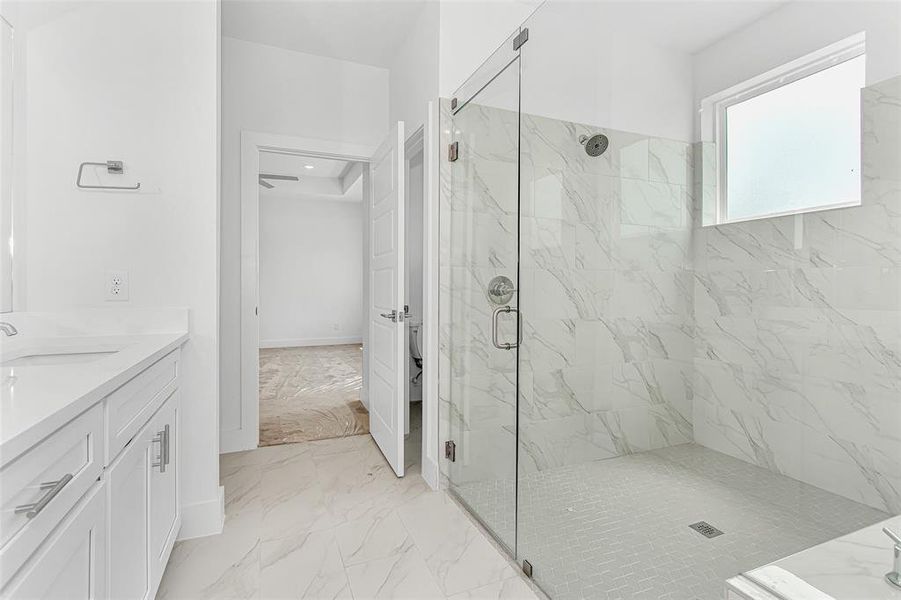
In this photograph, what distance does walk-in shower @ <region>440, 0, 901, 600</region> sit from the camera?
4.01 feet

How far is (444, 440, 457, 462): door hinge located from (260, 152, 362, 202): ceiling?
15.9 feet

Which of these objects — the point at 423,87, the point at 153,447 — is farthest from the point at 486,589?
the point at 423,87

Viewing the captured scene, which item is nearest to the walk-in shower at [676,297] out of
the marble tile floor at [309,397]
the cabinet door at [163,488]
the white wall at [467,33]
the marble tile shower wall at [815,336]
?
the marble tile shower wall at [815,336]

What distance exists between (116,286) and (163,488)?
2.85 feet

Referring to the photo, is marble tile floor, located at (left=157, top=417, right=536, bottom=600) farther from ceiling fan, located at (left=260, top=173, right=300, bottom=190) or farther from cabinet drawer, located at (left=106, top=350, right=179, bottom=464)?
ceiling fan, located at (left=260, top=173, right=300, bottom=190)

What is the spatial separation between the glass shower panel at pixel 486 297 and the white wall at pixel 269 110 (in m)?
1.17

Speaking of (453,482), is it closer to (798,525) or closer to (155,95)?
(798,525)

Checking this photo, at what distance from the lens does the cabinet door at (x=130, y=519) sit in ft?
3.48

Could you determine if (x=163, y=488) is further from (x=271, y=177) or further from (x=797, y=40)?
(x=271, y=177)

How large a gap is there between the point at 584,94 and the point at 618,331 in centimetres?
100

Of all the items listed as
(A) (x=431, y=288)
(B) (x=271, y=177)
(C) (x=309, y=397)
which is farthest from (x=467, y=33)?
(B) (x=271, y=177)

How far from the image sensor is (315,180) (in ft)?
24.2

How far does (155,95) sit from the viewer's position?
6.23ft

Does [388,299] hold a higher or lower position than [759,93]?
lower
